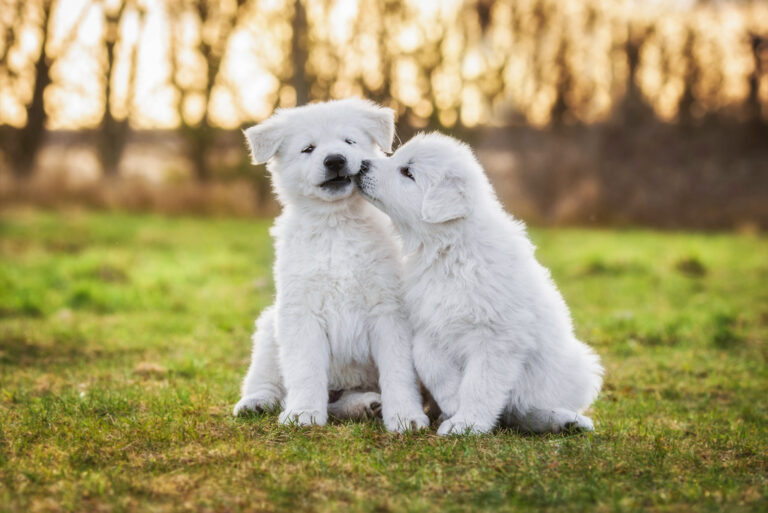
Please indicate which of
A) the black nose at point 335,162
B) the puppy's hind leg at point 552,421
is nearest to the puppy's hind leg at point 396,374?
the puppy's hind leg at point 552,421

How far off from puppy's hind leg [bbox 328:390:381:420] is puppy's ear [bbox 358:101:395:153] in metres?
1.42

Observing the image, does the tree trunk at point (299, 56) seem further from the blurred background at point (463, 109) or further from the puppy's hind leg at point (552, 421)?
the puppy's hind leg at point (552, 421)

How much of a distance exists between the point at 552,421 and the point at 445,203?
3.83ft

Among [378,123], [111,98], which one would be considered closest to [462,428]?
[378,123]

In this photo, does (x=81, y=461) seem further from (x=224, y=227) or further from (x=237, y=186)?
(x=237, y=186)

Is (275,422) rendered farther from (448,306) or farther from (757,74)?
(757,74)

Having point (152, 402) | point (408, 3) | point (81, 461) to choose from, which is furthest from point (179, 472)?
point (408, 3)

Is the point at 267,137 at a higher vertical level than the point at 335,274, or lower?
higher

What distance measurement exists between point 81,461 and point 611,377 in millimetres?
3710

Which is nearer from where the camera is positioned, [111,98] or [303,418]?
[303,418]

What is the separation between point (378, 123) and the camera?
172 inches

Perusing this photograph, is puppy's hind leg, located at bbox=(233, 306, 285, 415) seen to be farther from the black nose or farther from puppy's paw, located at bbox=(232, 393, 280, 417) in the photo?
the black nose

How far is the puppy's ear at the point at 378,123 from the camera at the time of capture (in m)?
4.32

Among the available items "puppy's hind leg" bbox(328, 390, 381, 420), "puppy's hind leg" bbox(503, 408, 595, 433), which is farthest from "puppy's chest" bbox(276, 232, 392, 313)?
"puppy's hind leg" bbox(503, 408, 595, 433)
